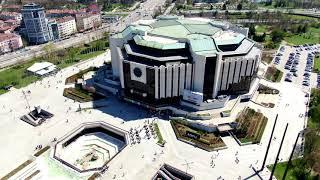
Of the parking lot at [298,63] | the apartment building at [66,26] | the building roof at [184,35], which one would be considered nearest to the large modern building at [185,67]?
the building roof at [184,35]

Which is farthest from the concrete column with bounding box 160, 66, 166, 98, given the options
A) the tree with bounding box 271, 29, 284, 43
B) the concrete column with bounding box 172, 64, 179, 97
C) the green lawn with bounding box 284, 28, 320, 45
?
the green lawn with bounding box 284, 28, 320, 45

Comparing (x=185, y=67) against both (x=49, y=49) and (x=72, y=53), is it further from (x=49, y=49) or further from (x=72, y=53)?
(x=49, y=49)

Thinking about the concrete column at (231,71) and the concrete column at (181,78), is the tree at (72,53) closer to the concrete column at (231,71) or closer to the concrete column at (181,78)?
the concrete column at (181,78)

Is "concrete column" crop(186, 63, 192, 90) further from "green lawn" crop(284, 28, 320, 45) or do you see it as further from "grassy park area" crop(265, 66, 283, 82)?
"green lawn" crop(284, 28, 320, 45)

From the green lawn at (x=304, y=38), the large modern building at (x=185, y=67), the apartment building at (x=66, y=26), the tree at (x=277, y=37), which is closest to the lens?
the large modern building at (x=185, y=67)

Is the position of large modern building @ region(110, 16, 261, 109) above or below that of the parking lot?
above

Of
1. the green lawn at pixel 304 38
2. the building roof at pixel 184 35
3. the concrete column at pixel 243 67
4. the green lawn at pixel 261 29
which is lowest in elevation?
the green lawn at pixel 304 38
